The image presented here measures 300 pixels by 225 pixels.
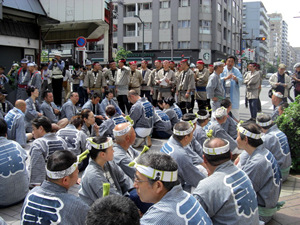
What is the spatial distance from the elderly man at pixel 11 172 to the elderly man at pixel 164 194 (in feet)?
8.45

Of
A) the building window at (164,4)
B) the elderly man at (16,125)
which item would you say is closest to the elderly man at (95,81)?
the elderly man at (16,125)

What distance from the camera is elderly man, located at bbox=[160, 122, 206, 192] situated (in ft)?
12.9

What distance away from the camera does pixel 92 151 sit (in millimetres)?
3502

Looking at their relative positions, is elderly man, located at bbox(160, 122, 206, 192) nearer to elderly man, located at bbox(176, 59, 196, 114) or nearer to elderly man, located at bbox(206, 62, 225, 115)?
elderly man, located at bbox(206, 62, 225, 115)

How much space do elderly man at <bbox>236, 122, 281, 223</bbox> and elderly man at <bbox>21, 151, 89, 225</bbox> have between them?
1.99 m

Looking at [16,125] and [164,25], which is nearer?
[16,125]

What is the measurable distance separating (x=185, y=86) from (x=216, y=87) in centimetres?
209

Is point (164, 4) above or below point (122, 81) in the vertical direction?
above

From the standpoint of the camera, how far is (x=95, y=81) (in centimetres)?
1202

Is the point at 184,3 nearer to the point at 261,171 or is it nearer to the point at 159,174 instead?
the point at 261,171

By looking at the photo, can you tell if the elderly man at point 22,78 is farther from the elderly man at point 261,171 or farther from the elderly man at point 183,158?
the elderly man at point 261,171

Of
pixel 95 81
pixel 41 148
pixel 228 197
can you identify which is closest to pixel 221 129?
pixel 41 148

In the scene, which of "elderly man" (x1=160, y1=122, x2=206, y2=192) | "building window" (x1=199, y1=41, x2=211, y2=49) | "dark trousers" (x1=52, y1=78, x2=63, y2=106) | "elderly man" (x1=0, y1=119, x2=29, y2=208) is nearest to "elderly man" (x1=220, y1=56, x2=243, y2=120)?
"elderly man" (x1=160, y1=122, x2=206, y2=192)

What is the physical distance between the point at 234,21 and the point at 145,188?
58577mm
